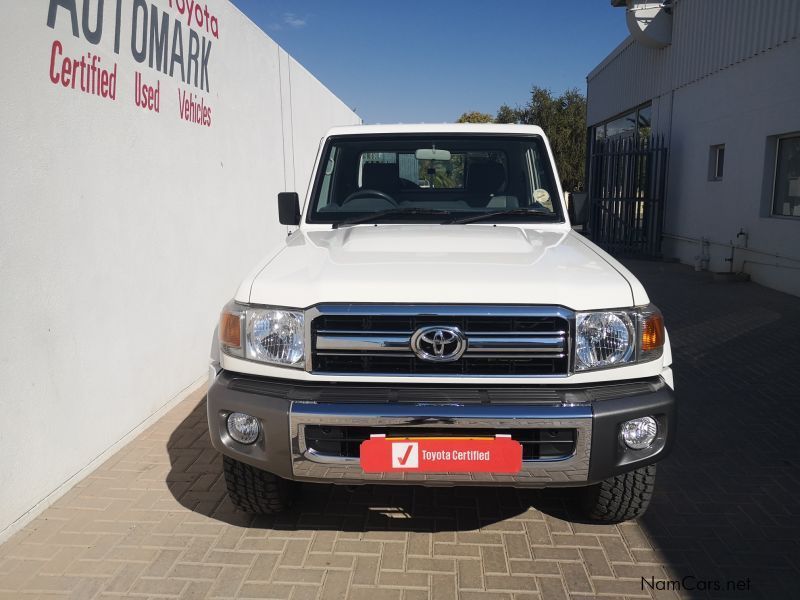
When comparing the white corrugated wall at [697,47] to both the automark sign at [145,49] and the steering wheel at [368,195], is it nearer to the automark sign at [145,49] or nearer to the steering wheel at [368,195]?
the steering wheel at [368,195]

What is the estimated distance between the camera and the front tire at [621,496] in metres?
3.01

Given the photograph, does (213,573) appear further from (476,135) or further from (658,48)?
(658,48)

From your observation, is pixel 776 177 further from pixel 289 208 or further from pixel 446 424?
pixel 446 424

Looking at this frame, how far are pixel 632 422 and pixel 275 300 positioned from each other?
4.99 feet

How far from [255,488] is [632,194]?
12.7 m

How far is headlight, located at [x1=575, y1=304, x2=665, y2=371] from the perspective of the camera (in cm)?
262

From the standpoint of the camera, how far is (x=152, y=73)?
15.1 feet

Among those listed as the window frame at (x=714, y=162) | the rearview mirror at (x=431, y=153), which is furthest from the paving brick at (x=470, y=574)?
the window frame at (x=714, y=162)

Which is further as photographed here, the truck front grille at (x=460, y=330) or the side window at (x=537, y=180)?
the side window at (x=537, y=180)

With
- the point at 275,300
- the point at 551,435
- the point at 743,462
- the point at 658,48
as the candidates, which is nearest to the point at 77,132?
the point at 275,300

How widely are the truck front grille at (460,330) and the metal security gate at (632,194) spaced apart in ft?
38.7

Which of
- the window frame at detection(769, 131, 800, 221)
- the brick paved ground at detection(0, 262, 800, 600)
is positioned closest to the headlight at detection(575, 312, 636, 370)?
the brick paved ground at detection(0, 262, 800, 600)

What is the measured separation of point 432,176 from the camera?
4387 millimetres

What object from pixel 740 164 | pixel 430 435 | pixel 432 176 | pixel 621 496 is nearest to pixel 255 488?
pixel 430 435
